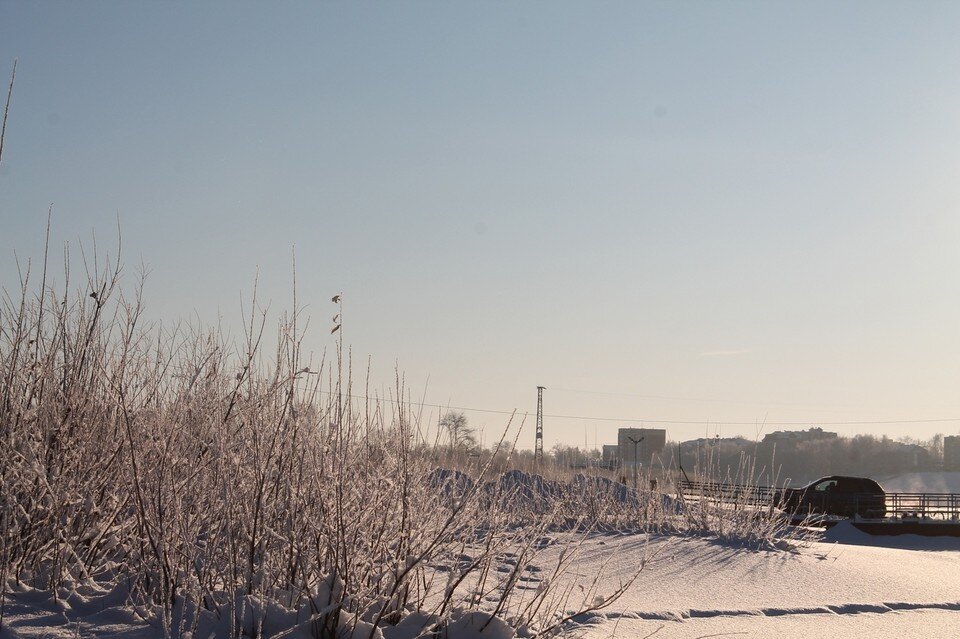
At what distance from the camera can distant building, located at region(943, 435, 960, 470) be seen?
88562 millimetres

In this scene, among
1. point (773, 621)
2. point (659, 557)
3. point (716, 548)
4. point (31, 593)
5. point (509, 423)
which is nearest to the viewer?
point (509, 423)

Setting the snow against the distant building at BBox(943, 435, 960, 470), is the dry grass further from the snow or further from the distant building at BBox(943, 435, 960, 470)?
the distant building at BBox(943, 435, 960, 470)

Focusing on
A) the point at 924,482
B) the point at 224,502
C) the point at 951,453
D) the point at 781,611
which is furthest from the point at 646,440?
the point at 224,502

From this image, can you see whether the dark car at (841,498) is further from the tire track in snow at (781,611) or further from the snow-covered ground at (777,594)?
the tire track in snow at (781,611)

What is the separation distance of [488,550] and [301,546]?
878 millimetres

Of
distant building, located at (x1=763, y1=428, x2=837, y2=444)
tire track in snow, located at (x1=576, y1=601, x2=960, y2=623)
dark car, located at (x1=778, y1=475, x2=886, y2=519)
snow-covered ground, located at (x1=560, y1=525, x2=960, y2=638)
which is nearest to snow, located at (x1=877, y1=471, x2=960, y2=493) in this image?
distant building, located at (x1=763, y1=428, x2=837, y2=444)

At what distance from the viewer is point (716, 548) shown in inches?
351

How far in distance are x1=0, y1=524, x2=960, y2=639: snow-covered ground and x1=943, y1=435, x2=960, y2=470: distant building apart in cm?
9118

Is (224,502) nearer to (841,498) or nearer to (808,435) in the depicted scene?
(841,498)

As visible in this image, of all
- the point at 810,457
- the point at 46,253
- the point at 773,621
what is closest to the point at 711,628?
the point at 773,621

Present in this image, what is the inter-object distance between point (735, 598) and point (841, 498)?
Result: 1552 centimetres

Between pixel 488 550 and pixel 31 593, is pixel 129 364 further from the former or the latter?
pixel 488 550

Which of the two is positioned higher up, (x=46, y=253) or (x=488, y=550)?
(x=46, y=253)

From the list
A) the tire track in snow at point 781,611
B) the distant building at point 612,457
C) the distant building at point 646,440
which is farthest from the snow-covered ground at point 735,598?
the distant building at point 646,440
